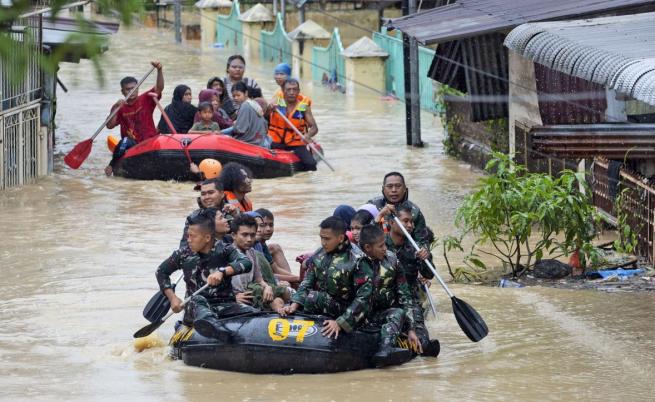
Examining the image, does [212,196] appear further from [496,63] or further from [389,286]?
[496,63]

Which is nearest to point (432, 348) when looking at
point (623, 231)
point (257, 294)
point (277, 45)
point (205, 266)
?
point (257, 294)

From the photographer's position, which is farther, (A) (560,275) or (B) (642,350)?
(A) (560,275)

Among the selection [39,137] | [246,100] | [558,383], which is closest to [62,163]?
[39,137]

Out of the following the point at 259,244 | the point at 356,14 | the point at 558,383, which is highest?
the point at 356,14

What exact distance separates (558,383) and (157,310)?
2.77 m

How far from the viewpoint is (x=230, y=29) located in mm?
36594

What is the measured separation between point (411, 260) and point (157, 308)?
1.80 meters

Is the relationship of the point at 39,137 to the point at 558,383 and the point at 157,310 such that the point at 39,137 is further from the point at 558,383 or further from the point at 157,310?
the point at 558,383

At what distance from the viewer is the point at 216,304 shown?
871 centimetres

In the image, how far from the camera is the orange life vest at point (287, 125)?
59.0 ft

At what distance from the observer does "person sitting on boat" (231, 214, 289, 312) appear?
8.74 meters

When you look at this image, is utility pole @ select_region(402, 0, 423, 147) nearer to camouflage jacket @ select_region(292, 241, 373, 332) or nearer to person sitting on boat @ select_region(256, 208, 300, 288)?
person sitting on boat @ select_region(256, 208, 300, 288)

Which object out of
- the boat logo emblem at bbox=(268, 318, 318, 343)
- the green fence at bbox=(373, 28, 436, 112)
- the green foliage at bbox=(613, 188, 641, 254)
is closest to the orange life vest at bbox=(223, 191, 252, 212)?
the boat logo emblem at bbox=(268, 318, 318, 343)

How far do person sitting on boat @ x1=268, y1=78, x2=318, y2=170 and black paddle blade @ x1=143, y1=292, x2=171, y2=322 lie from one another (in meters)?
8.79
